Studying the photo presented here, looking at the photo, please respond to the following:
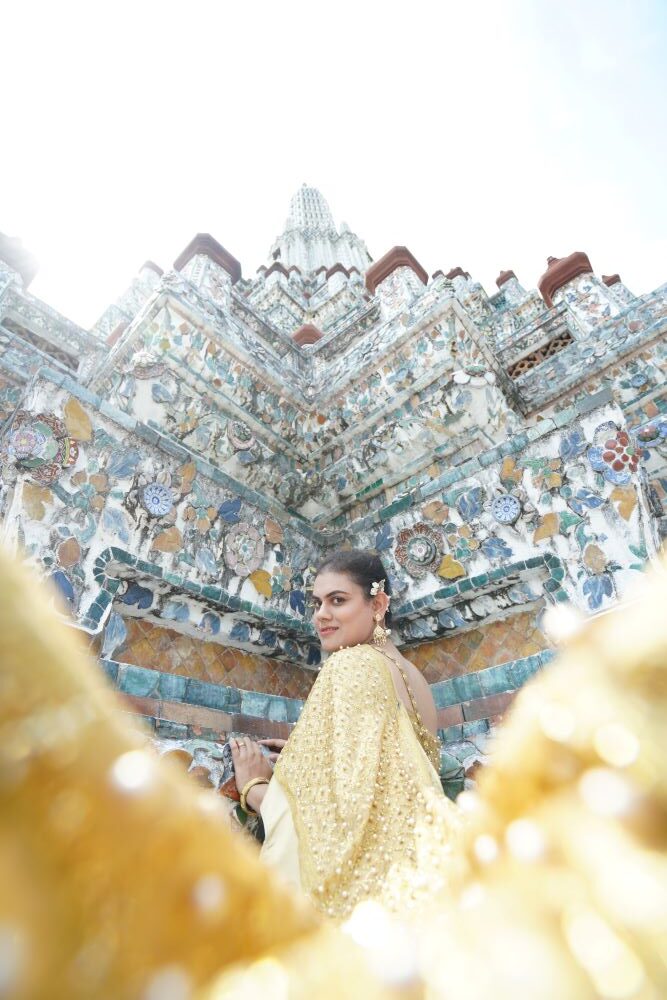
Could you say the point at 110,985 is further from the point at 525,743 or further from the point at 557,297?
the point at 557,297

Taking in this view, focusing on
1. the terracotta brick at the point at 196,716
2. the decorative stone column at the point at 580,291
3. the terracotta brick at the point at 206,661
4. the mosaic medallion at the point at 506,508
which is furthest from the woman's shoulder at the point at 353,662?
the decorative stone column at the point at 580,291

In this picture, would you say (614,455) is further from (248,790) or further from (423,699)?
(248,790)

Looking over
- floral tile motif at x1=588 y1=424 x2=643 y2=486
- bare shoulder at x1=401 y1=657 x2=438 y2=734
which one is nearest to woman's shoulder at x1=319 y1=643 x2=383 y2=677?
bare shoulder at x1=401 y1=657 x2=438 y2=734

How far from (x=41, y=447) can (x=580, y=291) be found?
5789 millimetres

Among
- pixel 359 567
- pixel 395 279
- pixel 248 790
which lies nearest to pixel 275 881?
pixel 248 790

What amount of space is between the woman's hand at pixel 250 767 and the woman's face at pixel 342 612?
663 mm

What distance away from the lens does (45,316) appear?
15.4 ft

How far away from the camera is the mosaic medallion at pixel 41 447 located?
2.17 meters

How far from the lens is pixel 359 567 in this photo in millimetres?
2732

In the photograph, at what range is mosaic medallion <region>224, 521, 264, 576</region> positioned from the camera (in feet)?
9.45

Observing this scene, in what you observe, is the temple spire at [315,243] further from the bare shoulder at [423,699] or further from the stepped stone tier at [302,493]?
the bare shoulder at [423,699]

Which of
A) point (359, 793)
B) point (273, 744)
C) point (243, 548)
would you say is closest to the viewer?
point (359, 793)

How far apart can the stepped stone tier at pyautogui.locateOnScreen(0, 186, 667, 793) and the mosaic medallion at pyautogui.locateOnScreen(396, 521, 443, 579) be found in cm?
1

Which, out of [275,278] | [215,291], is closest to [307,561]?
[215,291]
